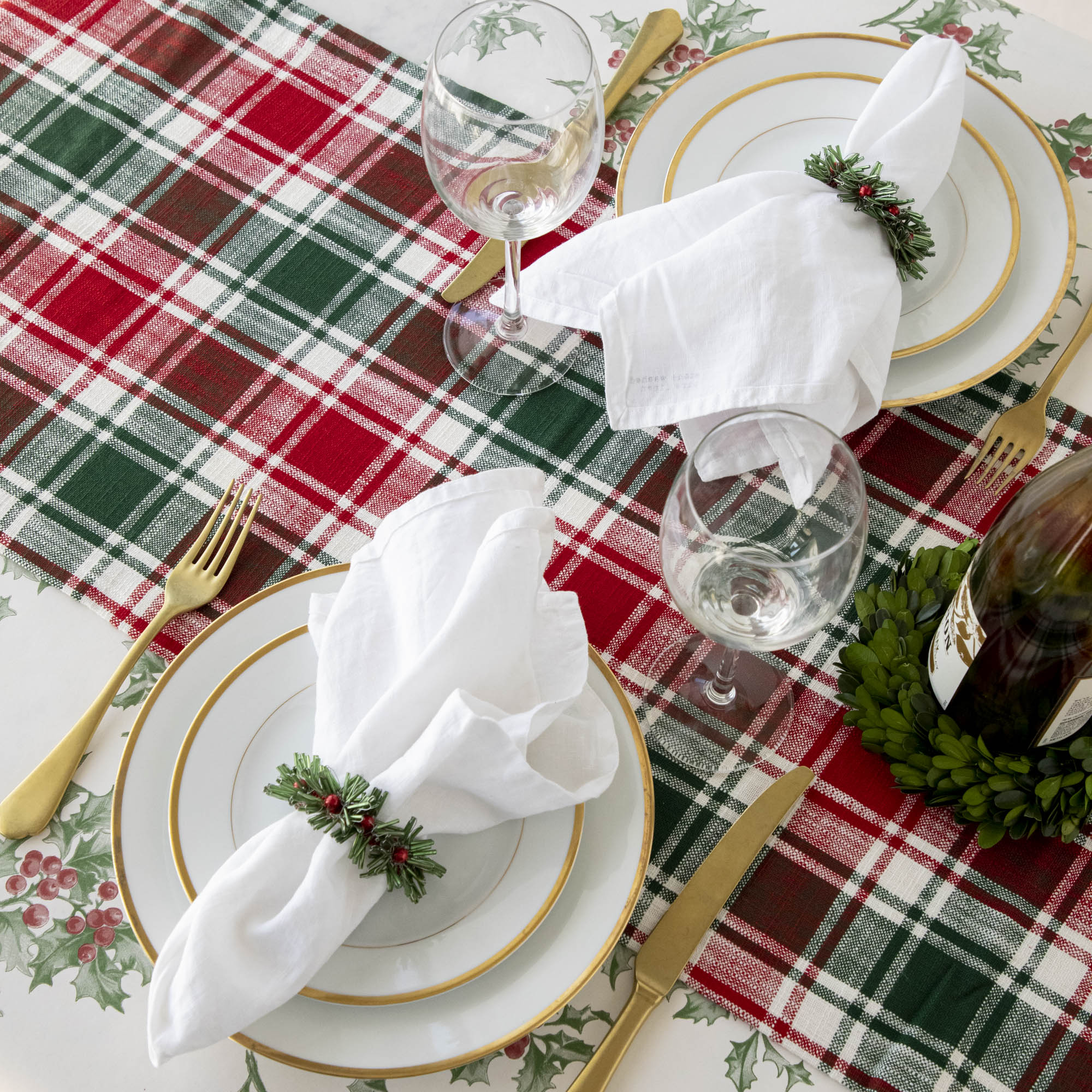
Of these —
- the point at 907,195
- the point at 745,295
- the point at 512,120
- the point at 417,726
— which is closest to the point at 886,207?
the point at 907,195

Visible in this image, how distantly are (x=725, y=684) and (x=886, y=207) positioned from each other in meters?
0.36

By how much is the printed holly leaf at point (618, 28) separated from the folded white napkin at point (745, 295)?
328 mm

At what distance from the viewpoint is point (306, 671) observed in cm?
70

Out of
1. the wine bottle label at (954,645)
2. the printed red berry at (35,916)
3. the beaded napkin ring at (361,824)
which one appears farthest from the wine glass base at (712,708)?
the printed red berry at (35,916)

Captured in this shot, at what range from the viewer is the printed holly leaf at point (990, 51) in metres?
1.02

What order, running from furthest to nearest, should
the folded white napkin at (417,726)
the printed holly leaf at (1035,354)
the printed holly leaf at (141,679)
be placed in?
1. the printed holly leaf at (1035,354)
2. the printed holly leaf at (141,679)
3. the folded white napkin at (417,726)

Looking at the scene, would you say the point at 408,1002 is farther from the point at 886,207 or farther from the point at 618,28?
the point at 618,28

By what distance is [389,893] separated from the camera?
24.7 inches

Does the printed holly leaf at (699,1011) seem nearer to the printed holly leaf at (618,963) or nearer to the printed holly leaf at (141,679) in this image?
the printed holly leaf at (618,963)

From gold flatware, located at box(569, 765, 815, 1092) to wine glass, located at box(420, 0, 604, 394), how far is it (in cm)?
41

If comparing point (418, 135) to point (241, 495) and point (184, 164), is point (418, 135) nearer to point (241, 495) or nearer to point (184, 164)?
point (184, 164)

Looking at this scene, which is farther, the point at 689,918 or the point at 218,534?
the point at 218,534

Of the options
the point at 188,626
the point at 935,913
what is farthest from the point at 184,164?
the point at 935,913

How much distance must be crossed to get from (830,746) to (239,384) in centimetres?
54
